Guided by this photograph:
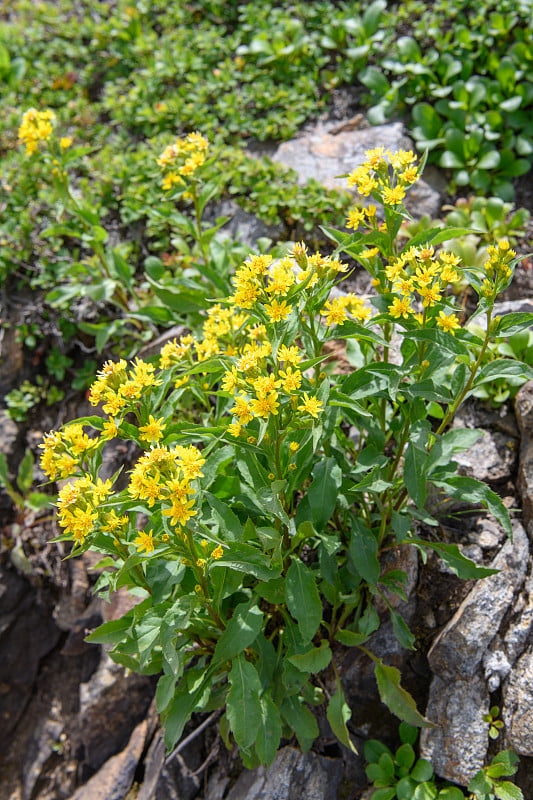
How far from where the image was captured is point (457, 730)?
2699 mm

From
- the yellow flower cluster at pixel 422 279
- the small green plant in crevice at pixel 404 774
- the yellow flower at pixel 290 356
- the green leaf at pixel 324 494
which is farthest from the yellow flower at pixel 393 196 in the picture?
the small green plant in crevice at pixel 404 774

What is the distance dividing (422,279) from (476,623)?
5.34ft

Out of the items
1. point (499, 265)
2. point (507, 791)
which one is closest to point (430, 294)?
point (499, 265)

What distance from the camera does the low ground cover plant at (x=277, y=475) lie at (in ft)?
6.93

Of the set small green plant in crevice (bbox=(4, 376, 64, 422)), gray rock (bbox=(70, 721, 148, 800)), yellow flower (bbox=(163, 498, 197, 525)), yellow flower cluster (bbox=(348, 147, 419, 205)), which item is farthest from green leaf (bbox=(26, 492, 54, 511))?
yellow flower cluster (bbox=(348, 147, 419, 205))

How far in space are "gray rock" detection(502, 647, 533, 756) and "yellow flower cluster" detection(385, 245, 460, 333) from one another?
1.56m

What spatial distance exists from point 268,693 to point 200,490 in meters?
1.04

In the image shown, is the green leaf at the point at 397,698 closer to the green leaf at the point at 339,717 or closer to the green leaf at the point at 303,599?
the green leaf at the point at 339,717

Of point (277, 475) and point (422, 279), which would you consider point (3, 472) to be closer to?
point (277, 475)

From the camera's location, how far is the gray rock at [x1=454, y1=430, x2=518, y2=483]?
316 centimetres

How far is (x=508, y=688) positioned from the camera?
2688 millimetres

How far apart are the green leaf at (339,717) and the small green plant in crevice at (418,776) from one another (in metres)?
0.28

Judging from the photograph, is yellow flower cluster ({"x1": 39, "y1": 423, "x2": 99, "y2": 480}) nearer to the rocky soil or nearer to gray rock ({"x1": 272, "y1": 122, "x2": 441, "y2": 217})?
the rocky soil

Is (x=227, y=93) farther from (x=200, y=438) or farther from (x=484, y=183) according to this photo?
(x=200, y=438)
